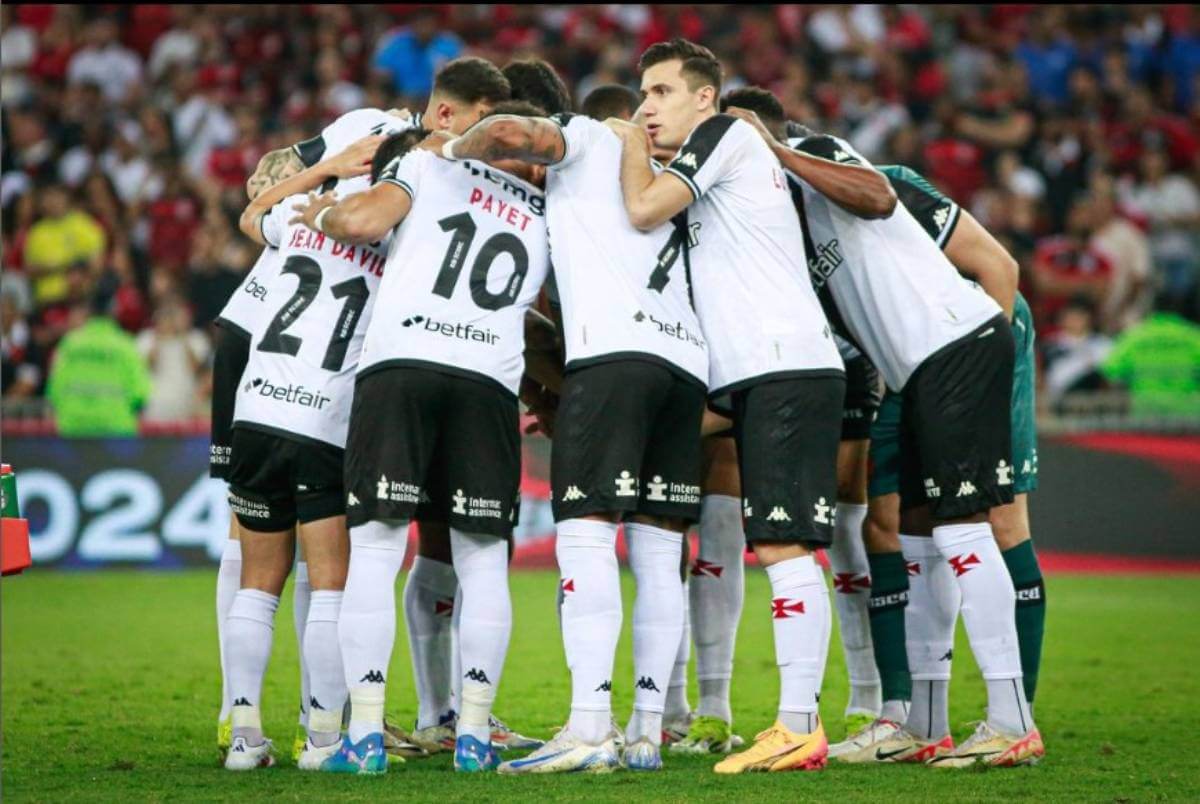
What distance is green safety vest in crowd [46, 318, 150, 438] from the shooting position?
50.8ft

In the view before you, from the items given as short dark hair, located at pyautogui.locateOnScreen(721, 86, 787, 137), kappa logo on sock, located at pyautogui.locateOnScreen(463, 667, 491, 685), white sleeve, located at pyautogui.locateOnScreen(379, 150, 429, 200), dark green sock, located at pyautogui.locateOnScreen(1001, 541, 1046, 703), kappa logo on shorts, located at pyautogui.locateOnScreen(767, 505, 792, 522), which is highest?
short dark hair, located at pyautogui.locateOnScreen(721, 86, 787, 137)

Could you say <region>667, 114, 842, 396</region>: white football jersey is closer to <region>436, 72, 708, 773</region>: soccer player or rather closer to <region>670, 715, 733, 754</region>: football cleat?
<region>436, 72, 708, 773</region>: soccer player

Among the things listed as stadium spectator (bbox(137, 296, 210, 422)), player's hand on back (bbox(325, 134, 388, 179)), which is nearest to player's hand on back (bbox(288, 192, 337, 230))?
player's hand on back (bbox(325, 134, 388, 179))

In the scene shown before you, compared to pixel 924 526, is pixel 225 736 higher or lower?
lower

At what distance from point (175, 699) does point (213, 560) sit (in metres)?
6.46

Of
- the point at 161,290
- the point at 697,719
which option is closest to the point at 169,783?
the point at 697,719

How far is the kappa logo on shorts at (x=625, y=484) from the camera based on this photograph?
20.9ft

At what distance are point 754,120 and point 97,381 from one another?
1046cm

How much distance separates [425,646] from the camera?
7344mm

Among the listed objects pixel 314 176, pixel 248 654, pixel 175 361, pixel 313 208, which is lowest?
pixel 248 654

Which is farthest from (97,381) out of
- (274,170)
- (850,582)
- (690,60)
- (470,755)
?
(470,755)

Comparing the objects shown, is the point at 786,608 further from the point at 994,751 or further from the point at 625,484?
the point at 994,751

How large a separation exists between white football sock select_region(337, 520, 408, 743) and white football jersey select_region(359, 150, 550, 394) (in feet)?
2.12

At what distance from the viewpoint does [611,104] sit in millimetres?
7703
